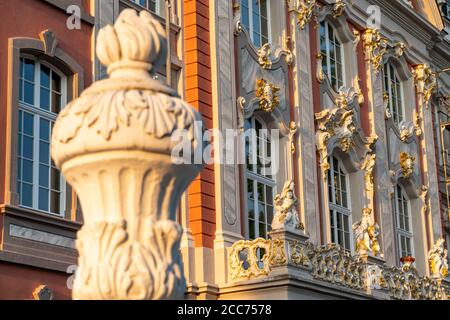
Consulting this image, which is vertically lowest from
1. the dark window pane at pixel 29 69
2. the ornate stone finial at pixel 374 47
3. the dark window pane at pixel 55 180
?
the dark window pane at pixel 55 180

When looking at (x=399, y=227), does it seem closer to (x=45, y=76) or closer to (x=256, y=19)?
(x=256, y=19)

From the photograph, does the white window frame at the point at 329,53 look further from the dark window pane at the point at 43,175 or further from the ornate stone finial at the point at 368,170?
the dark window pane at the point at 43,175

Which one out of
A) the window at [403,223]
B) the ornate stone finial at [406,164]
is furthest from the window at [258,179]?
the ornate stone finial at [406,164]

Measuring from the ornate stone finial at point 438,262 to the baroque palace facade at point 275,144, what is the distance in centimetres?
6

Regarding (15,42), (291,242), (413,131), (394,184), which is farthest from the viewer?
(413,131)

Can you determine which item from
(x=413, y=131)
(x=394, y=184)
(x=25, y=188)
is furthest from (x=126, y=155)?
(x=413, y=131)

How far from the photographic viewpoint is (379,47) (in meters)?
25.8

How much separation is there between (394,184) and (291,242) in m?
9.41

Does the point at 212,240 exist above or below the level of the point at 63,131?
above

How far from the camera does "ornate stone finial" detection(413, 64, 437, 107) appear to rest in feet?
92.7

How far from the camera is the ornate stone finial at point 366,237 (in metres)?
19.6

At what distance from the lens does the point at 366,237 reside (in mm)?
19953

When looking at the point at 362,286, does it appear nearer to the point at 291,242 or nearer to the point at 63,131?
the point at 291,242
